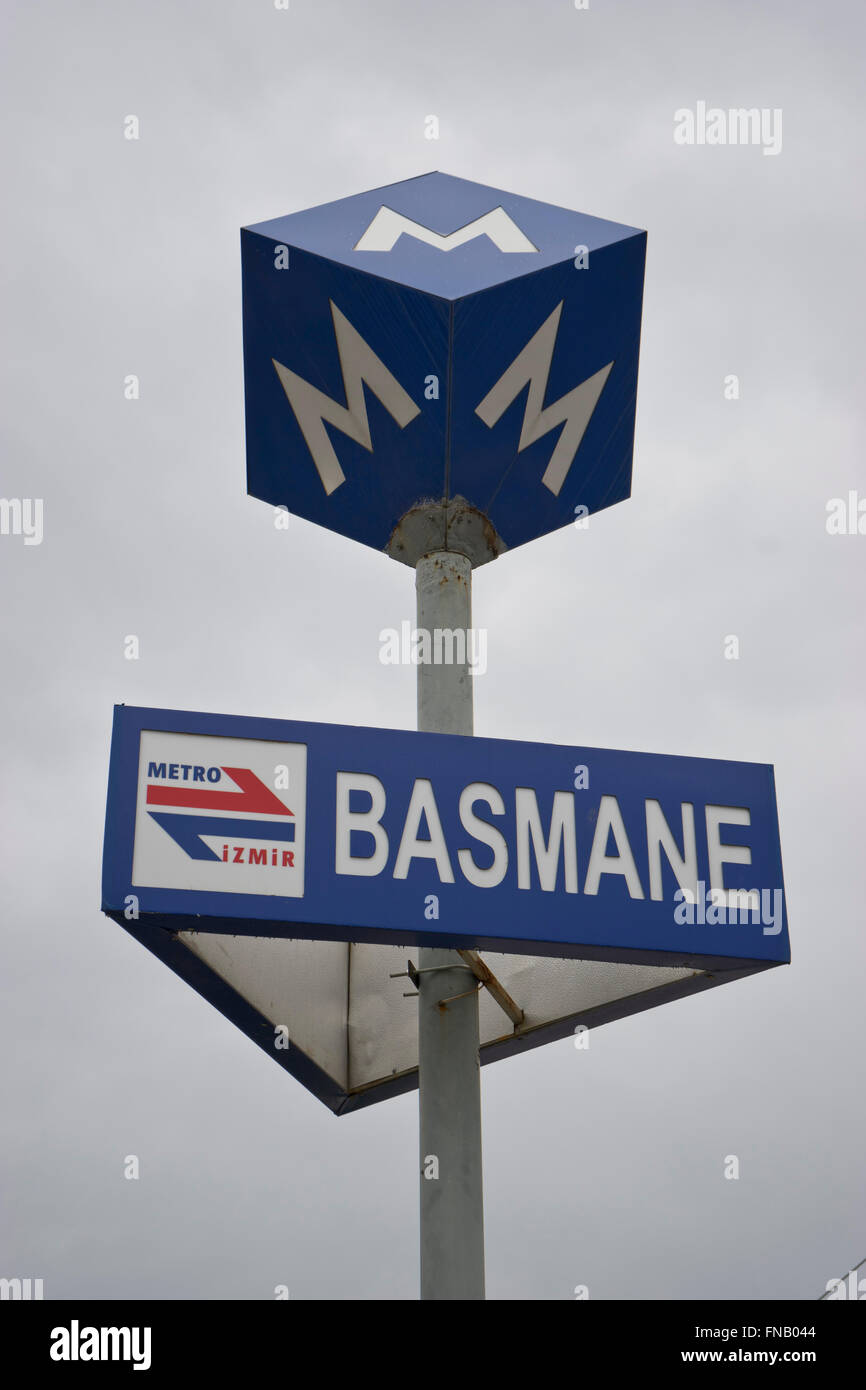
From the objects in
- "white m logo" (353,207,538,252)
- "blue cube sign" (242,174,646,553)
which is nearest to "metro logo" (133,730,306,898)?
"blue cube sign" (242,174,646,553)

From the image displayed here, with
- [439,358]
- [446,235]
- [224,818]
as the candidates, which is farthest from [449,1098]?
[446,235]

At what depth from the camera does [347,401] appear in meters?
11.4

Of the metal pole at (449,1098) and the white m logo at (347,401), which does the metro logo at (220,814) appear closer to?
the metal pole at (449,1098)

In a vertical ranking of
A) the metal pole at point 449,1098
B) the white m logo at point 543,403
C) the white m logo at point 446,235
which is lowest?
the metal pole at point 449,1098

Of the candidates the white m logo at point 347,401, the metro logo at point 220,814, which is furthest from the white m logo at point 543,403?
the metro logo at point 220,814

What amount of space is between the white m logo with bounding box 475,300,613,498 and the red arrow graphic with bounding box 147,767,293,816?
3.29 metres

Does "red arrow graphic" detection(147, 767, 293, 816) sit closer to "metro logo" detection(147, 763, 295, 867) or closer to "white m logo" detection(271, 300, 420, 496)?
"metro logo" detection(147, 763, 295, 867)

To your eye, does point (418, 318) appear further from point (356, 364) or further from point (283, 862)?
point (283, 862)

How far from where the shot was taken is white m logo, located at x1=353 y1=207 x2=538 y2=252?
11273 millimetres

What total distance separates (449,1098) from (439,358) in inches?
183

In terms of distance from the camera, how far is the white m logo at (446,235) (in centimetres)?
1127

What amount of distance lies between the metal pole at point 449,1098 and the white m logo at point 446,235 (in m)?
2.55

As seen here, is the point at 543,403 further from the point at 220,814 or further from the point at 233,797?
the point at 220,814
